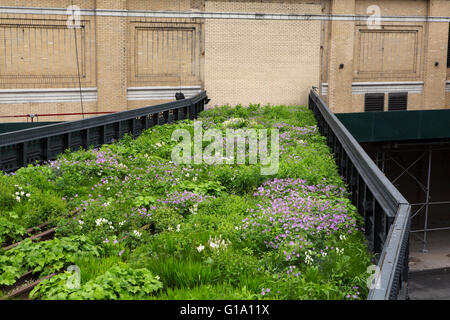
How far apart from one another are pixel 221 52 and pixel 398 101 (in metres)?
10.1

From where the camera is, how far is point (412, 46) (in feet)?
93.4

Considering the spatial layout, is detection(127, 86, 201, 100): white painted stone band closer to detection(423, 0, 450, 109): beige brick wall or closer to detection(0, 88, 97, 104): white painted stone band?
detection(0, 88, 97, 104): white painted stone band

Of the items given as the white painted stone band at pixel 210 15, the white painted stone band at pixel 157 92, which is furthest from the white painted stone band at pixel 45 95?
the white painted stone band at pixel 210 15

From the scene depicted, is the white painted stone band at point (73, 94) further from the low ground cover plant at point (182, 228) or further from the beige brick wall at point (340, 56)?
the low ground cover plant at point (182, 228)

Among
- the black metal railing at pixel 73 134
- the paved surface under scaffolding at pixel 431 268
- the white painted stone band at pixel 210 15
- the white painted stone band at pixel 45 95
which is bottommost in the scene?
the paved surface under scaffolding at pixel 431 268

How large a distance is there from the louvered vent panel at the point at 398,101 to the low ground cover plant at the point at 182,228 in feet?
55.1

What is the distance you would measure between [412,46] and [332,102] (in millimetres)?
5584

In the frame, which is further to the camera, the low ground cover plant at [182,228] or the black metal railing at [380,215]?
the low ground cover plant at [182,228]

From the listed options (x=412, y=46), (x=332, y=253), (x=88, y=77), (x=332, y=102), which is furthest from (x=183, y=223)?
(x=412, y=46)

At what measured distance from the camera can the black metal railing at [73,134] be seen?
1098cm

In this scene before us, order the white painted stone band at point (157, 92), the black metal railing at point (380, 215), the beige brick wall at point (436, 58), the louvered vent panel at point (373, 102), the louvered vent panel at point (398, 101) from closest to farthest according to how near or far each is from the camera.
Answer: the black metal railing at point (380, 215) → the white painted stone band at point (157, 92) → the louvered vent panel at point (373, 102) → the beige brick wall at point (436, 58) → the louvered vent panel at point (398, 101)

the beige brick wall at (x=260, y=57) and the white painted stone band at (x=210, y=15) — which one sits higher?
the white painted stone band at (x=210, y=15)

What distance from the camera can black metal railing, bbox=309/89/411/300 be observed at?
520 cm

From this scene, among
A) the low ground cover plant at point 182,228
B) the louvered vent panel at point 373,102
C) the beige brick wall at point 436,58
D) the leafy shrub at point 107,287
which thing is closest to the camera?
the leafy shrub at point 107,287
